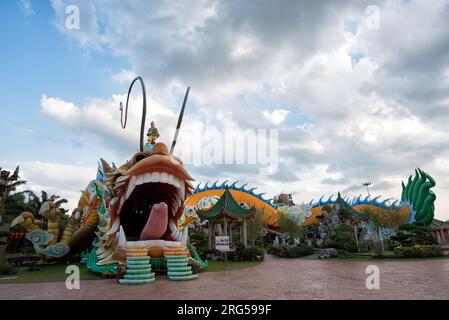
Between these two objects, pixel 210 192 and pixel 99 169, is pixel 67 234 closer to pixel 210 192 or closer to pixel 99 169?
pixel 99 169

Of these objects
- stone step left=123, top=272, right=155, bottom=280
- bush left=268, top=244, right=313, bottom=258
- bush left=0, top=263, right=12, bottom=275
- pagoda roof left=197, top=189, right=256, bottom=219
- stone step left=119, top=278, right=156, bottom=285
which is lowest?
bush left=268, top=244, right=313, bottom=258

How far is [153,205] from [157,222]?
26.0 inches

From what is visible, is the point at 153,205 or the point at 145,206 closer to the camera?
the point at 153,205

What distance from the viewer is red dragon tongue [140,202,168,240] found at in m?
7.90

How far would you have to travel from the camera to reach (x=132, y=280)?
7.04 m

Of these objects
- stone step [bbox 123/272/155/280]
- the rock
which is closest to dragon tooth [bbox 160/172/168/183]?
stone step [bbox 123/272/155/280]

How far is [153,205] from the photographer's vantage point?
842cm

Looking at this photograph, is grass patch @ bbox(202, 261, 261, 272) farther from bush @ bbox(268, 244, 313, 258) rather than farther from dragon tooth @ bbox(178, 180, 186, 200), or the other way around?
bush @ bbox(268, 244, 313, 258)

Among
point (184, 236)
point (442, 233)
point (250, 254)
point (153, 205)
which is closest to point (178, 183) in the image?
point (153, 205)

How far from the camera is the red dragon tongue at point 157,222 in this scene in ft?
25.9

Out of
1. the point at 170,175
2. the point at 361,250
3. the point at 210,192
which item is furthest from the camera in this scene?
the point at 210,192

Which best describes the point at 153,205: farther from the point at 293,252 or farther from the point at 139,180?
the point at 293,252
